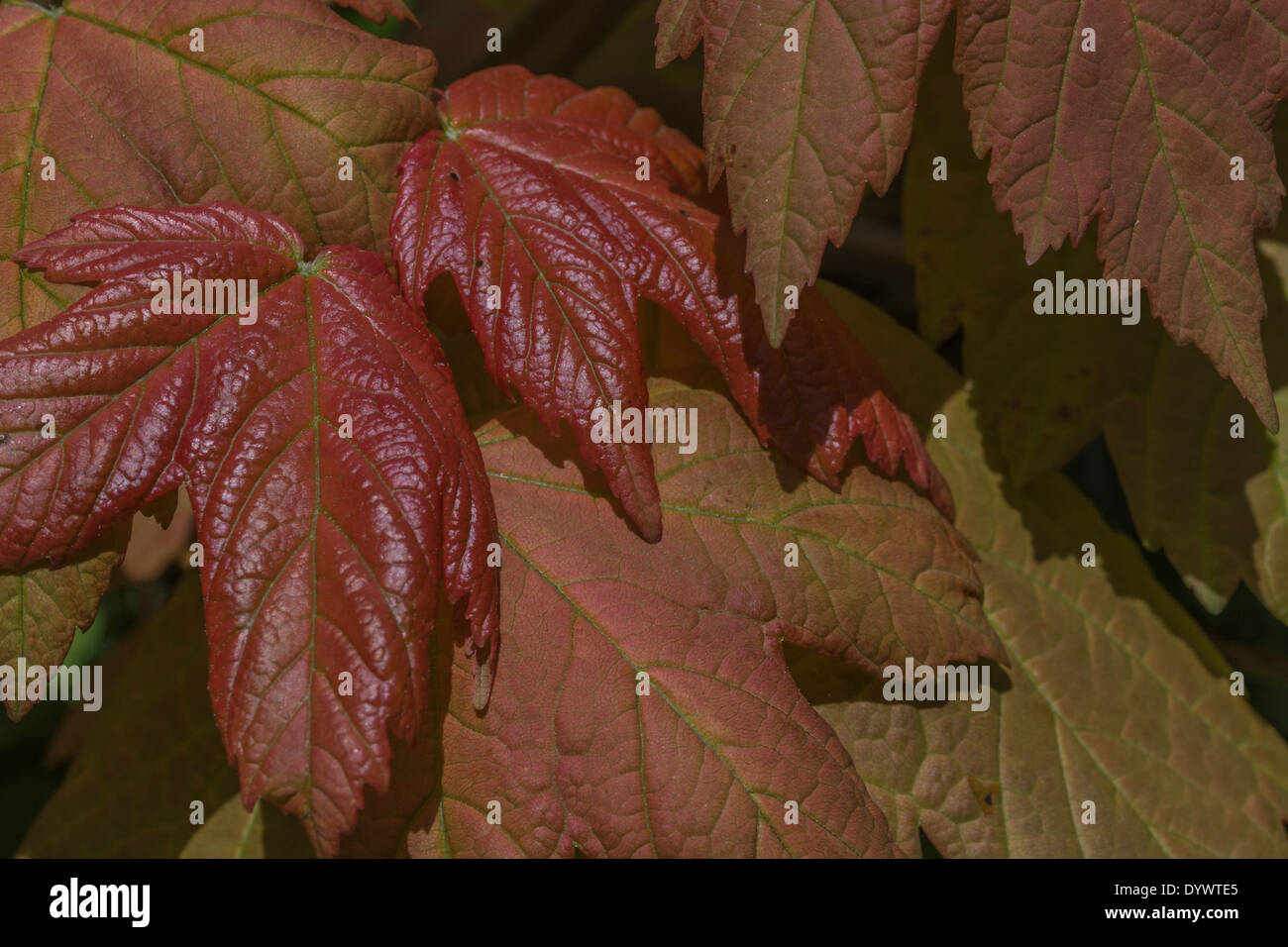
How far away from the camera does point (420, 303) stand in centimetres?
94

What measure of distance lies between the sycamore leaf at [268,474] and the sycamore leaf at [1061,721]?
495 millimetres

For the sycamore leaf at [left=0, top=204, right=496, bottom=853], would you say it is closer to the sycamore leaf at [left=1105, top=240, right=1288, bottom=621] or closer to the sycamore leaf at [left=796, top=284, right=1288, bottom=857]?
the sycamore leaf at [left=796, top=284, right=1288, bottom=857]

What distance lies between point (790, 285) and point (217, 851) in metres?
0.96

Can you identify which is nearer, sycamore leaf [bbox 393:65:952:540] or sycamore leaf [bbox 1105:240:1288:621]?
sycamore leaf [bbox 393:65:952:540]

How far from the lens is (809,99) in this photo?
839 mm

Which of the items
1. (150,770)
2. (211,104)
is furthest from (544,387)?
(150,770)

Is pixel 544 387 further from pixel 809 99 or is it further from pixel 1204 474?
pixel 1204 474

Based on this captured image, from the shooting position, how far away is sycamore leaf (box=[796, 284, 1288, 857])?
108 centimetres

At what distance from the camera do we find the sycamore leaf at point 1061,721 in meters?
1.08

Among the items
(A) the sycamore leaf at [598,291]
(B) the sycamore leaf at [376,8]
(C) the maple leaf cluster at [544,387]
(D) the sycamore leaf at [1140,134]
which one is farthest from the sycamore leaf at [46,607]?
(D) the sycamore leaf at [1140,134]

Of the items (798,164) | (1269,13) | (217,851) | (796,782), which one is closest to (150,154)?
(798,164)

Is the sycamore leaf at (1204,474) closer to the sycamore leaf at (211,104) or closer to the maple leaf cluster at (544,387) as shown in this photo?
the maple leaf cluster at (544,387)

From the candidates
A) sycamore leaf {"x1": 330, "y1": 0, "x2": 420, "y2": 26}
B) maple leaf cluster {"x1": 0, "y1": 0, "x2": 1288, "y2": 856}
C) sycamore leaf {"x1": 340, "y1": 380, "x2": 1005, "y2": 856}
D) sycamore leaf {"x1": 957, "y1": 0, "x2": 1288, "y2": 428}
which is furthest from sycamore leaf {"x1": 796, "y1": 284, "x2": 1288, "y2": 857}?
sycamore leaf {"x1": 330, "y1": 0, "x2": 420, "y2": 26}

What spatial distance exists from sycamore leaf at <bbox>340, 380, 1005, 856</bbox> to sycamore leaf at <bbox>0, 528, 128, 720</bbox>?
33cm
